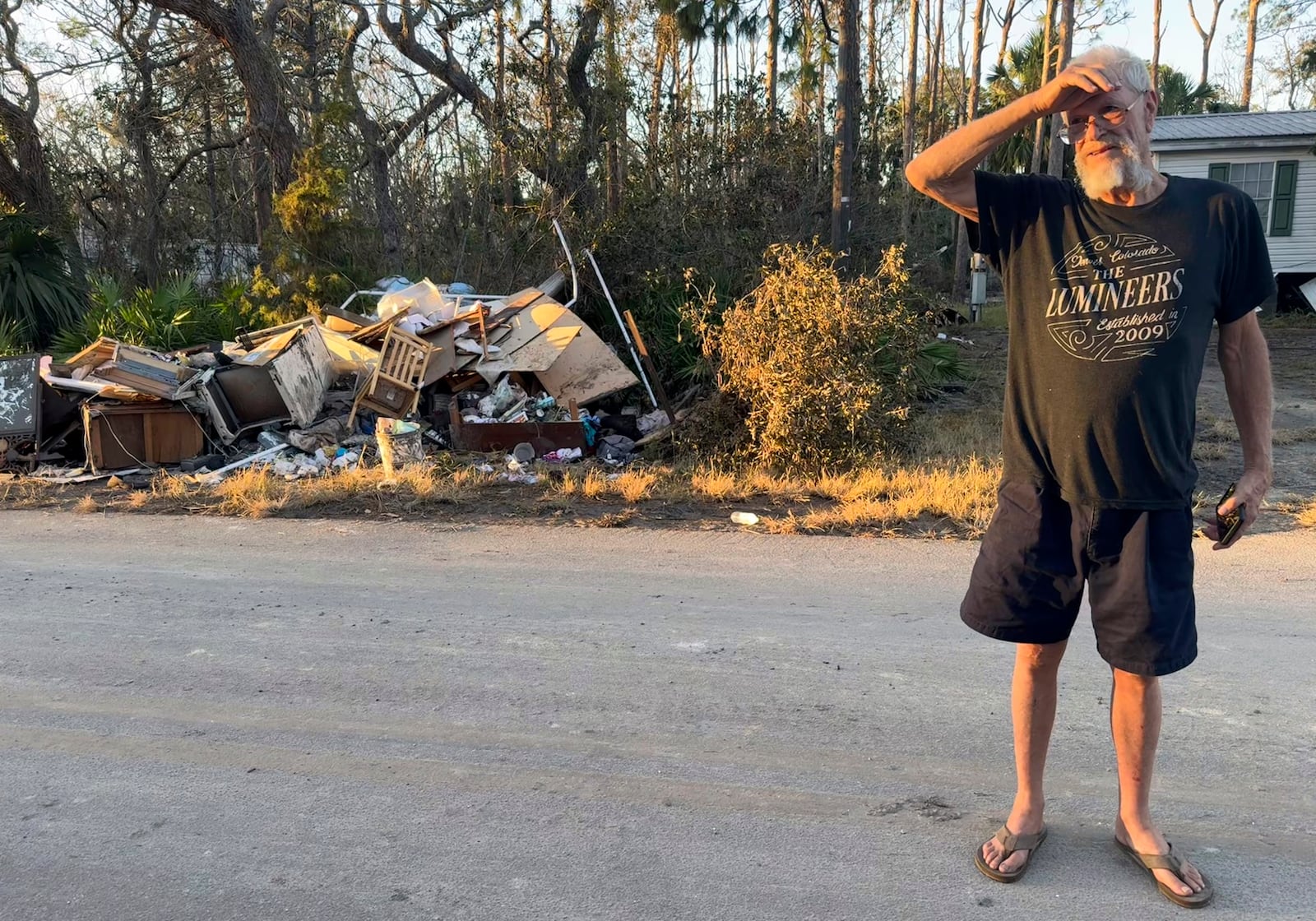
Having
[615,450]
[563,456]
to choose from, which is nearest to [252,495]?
[563,456]

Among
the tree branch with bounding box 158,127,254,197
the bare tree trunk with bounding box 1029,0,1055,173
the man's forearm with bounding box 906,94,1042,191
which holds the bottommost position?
the man's forearm with bounding box 906,94,1042,191

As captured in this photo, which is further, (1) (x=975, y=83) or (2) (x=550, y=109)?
(1) (x=975, y=83)

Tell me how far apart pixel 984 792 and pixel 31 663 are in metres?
3.79

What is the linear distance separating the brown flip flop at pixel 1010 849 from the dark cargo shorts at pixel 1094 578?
21.7 inches

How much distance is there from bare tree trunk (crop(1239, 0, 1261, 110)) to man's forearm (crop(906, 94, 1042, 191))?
34178 mm

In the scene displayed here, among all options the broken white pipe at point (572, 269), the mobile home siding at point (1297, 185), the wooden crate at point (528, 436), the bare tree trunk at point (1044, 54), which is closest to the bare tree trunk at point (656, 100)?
the broken white pipe at point (572, 269)

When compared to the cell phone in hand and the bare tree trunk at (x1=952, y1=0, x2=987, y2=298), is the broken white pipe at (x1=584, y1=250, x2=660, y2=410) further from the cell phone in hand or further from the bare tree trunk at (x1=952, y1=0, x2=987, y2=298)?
the bare tree trunk at (x1=952, y1=0, x2=987, y2=298)

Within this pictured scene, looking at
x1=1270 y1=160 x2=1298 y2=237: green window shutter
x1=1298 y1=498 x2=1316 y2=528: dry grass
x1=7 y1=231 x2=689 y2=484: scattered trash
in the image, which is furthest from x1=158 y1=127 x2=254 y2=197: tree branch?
x1=1270 y1=160 x2=1298 y2=237: green window shutter

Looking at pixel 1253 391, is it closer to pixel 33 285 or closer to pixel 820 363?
pixel 820 363

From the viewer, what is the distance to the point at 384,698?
3762 millimetres

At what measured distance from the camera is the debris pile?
8609mm

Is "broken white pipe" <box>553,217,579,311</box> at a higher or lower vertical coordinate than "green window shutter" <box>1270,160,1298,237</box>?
lower

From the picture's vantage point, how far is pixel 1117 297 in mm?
2439

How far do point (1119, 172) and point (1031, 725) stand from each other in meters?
1.47
